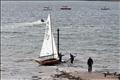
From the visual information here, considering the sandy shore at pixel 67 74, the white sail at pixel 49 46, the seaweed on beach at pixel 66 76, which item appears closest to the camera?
the sandy shore at pixel 67 74

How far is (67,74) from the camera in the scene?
53.1 metres

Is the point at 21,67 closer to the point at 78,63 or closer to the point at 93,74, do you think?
the point at 78,63

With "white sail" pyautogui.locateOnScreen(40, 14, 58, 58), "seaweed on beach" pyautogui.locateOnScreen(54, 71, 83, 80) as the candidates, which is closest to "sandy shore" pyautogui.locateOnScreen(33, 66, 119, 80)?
"seaweed on beach" pyautogui.locateOnScreen(54, 71, 83, 80)

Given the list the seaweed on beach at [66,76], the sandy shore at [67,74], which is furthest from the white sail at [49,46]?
the seaweed on beach at [66,76]

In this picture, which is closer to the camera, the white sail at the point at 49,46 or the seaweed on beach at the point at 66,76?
the seaweed on beach at the point at 66,76

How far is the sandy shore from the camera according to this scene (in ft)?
165

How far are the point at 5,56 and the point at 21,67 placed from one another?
11957mm

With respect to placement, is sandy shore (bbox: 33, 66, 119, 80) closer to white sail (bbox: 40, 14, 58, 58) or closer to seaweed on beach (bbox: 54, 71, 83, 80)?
seaweed on beach (bbox: 54, 71, 83, 80)

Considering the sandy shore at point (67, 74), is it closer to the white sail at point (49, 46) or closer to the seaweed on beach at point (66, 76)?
the seaweed on beach at point (66, 76)

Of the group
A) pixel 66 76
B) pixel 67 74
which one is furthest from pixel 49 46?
pixel 66 76

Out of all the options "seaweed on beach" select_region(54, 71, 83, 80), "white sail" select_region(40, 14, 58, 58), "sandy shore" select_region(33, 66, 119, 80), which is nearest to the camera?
"sandy shore" select_region(33, 66, 119, 80)

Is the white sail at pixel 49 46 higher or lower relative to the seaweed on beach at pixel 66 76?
higher

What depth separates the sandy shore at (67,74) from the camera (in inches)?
1977

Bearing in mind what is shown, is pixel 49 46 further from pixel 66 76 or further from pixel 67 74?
pixel 66 76
